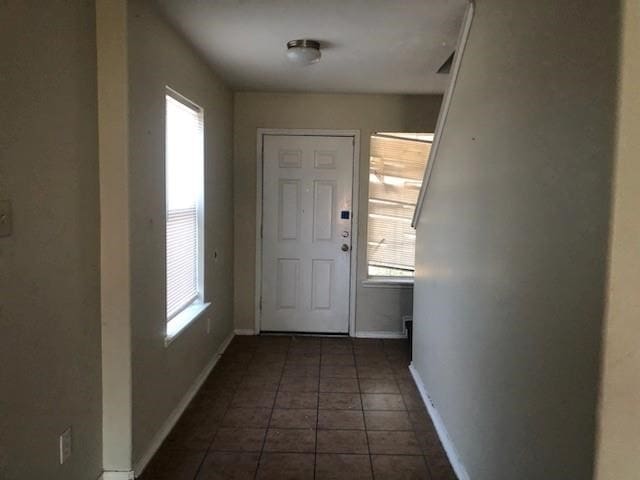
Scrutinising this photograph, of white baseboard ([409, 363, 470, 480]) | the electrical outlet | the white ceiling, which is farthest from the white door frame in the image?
the electrical outlet

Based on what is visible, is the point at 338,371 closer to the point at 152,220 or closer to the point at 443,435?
the point at 443,435

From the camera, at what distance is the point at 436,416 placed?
2990 mm

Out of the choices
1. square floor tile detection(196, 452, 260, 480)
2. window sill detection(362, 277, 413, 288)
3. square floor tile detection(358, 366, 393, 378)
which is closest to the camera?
square floor tile detection(196, 452, 260, 480)

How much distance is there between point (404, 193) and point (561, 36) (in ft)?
10.9

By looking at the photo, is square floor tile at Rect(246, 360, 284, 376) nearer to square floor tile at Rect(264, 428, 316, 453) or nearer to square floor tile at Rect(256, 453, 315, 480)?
square floor tile at Rect(264, 428, 316, 453)

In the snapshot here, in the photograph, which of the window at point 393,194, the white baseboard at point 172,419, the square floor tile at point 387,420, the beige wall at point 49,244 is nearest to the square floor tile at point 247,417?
the white baseboard at point 172,419

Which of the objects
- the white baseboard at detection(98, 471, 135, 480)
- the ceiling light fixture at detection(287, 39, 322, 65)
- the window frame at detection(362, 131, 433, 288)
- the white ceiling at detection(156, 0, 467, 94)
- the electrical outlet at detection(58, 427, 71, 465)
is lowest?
the white baseboard at detection(98, 471, 135, 480)

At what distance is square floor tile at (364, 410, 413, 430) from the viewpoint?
118 inches

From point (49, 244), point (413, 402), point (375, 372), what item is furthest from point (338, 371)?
point (49, 244)

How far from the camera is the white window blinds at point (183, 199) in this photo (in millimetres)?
3049

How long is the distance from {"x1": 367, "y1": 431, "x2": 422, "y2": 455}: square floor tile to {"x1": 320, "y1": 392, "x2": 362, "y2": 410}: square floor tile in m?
0.36

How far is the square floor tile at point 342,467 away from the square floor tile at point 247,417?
503 mm

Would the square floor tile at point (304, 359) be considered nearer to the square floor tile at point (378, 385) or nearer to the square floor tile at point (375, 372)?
the square floor tile at point (375, 372)

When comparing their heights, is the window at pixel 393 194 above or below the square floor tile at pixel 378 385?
above
